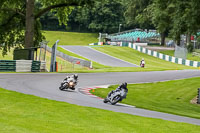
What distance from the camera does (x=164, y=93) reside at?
78.2ft

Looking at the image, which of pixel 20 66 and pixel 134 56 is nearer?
pixel 20 66

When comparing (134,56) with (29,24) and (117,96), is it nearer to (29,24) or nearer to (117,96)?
(29,24)

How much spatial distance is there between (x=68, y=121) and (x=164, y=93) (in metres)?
13.6

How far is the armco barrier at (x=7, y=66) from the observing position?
101 feet

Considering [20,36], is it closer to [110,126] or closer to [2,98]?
[2,98]

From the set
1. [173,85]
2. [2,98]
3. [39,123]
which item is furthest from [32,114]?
[173,85]

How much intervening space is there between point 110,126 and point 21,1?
30428mm

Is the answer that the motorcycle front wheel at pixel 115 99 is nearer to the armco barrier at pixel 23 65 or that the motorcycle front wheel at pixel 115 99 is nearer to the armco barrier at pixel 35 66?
the armco barrier at pixel 23 65

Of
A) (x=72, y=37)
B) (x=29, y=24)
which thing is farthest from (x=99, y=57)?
(x=72, y=37)

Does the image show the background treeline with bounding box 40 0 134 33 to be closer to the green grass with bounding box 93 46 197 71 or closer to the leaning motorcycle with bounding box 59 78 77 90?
the green grass with bounding box 93 46 197 71

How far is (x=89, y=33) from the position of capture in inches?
4402

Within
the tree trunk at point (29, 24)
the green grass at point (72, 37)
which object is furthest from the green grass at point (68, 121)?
the green grass at point (72, 37)

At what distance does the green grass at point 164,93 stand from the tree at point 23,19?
12820 mm

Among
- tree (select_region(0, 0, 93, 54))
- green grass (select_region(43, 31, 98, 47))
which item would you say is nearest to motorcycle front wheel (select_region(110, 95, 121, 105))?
tree (select_region(0, 0, 93, 54))
